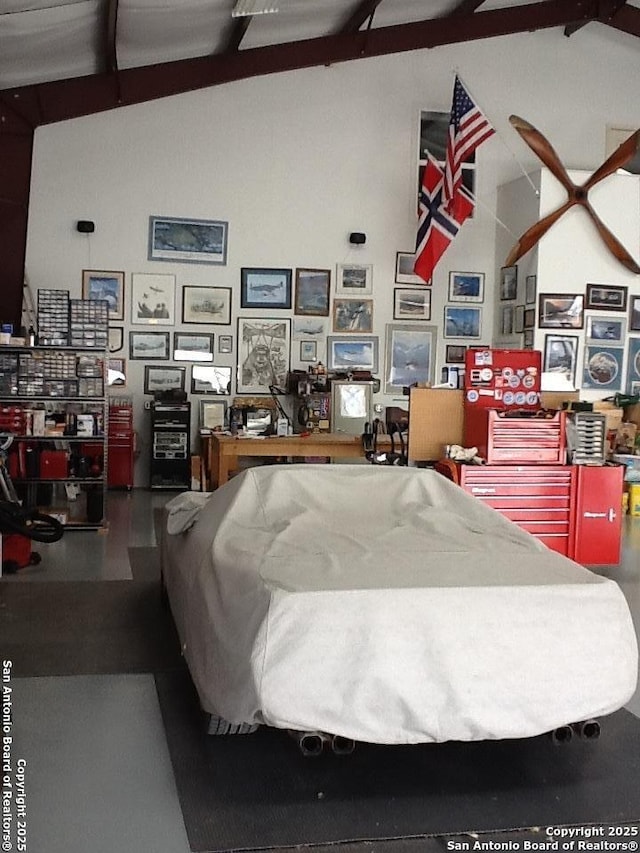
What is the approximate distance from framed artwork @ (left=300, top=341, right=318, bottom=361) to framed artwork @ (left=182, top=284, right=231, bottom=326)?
0.95 m

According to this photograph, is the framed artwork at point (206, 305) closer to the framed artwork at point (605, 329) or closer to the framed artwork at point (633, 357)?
the framed artwork at point (605, 329)

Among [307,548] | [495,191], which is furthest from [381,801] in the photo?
[495,191]

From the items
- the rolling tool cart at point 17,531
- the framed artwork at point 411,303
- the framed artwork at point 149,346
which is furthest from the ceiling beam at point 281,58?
the rolling tool cart at point 17,531

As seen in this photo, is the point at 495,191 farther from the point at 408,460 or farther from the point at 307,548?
the point at 307,548

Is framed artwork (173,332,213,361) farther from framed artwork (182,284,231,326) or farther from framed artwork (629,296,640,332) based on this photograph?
framed artwork (629,296,640,332)

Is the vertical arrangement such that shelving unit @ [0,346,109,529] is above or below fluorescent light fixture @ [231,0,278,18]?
below

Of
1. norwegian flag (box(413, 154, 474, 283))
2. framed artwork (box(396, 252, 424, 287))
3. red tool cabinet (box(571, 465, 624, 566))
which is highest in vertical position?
norwegian flag (box(413, 154, 474, 283))

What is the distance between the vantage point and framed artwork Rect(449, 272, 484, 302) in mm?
11562

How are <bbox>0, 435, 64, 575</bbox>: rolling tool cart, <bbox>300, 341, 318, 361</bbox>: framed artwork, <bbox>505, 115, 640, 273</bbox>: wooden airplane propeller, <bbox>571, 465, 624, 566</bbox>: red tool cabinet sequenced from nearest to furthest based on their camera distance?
<bbox>0, 435, 64, 575</bbox>: rolling tool cart
<bbox>571, 465, 624, 566</bbox>: red tool cabinet
<bbox>505, 115, 640, 273</bbox>: wooden airplane propeller
<bbox>300, 341, 318, 361</bbox>: framed artwork

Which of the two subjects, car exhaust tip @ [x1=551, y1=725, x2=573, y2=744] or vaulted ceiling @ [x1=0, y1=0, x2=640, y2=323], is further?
vaulted ceiling @ [x1=0, y1=0, x2=640, y2=323]

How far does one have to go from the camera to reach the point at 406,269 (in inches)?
451

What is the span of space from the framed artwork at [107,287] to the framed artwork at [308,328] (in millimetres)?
2102

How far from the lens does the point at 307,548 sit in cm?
374

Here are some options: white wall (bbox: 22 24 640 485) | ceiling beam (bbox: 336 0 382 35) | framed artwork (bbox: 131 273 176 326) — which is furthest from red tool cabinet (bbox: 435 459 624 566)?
ceiling beam (bbox: 336 0 382 35)
